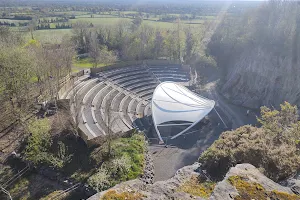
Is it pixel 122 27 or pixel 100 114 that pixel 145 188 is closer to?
pixel 100 114

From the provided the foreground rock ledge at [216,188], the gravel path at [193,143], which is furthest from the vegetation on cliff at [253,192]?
the gravel path at [193,143]

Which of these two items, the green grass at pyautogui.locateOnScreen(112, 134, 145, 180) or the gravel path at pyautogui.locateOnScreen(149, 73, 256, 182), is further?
the gravel path at pyautogui.locateOnScreen(149, 73, 256, 182)

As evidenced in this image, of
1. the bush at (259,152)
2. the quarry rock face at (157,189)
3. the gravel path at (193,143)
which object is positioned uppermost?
the quarry rock face at (157,189)

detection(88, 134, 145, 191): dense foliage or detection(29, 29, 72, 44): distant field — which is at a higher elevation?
detection(29, 29, 72, 44): distant field

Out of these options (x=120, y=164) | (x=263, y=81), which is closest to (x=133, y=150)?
(x=120, y=164)

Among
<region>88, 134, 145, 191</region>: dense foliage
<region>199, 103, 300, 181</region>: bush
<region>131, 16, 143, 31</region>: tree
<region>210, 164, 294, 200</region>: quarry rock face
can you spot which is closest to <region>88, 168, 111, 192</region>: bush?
<region>88, 134, 145, 191</region>: dense foliage

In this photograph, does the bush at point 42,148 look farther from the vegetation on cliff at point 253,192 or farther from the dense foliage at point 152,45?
the dense foliage at point 152,45

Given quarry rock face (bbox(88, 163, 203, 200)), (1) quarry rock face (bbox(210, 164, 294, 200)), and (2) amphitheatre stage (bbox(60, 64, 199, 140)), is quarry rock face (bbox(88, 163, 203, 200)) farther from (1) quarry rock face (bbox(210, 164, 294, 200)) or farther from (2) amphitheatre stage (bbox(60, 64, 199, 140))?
(2) amphitheatre stage (bbox(60, 64, 199, 140))
